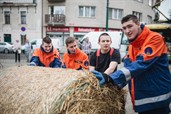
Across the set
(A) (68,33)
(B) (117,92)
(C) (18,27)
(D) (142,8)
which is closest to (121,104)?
(B) (117,92)

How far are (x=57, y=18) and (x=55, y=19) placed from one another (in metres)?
0.27

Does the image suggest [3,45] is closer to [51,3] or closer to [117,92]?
[51,3]

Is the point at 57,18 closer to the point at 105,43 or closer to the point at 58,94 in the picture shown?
the point at 105,43

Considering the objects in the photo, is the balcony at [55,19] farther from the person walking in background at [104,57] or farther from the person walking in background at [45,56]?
the person walking in background at [104,57]

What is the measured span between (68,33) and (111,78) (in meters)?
33.1

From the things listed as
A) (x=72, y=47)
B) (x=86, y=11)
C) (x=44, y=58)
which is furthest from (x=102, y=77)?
(x=86, y=11)

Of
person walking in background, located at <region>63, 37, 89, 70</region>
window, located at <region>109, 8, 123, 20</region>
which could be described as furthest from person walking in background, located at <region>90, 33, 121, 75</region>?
window, located at <region>109, 8, 123, 20</region>

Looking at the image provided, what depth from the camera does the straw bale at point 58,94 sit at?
2.99 meters

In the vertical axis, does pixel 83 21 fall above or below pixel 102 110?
above

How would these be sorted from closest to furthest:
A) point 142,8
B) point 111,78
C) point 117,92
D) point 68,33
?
1. point 111,78
2. point 117,92
3. point 68,33
4. point 142,8

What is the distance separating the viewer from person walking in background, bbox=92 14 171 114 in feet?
9.41

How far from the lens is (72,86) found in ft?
9.96

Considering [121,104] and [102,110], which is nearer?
[102,110]

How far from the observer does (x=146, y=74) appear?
293 centimetres
